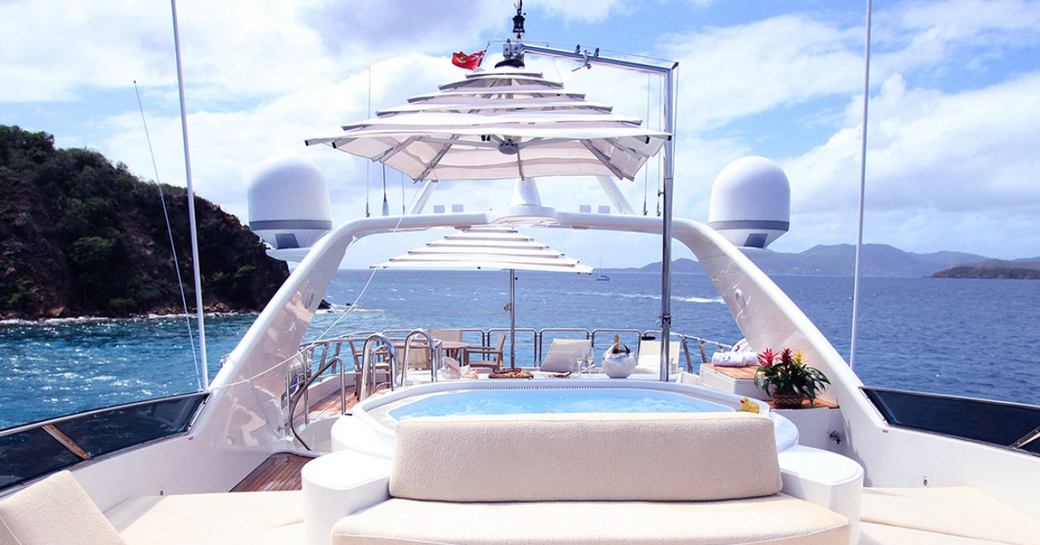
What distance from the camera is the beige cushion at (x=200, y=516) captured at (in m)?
3.02

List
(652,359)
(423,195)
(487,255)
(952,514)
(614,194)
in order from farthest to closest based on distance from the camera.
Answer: (652,359)
(614,194)
(423,195)
(487,255)
(952,514)

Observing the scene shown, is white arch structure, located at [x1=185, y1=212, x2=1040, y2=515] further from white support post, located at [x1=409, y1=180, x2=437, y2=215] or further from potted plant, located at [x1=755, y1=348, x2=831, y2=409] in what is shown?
white support post, located at [x1=409, y1=180, x2=437, y2=215]

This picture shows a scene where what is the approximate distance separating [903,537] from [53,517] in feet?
11.6

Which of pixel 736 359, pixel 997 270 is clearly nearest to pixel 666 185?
pixel 736 359

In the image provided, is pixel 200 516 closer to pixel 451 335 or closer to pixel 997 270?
pixel 451 335

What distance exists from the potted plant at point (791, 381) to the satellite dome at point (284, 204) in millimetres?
4727

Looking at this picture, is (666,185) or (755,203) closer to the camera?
(666,185)

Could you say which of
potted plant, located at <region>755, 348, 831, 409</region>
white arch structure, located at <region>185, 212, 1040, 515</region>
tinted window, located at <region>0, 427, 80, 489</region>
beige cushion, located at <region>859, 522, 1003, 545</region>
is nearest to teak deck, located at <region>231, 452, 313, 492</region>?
white arch structure, located at <region>185, 212, 1040, 515</region>

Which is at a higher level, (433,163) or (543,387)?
(433,163)

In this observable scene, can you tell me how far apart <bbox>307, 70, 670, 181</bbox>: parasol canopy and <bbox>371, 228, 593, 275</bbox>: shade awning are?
0.75m

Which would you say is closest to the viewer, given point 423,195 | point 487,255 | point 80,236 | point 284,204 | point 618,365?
point 618,365

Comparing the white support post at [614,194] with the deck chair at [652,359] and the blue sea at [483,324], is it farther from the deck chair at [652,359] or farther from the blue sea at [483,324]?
the deck chair at [652,359]

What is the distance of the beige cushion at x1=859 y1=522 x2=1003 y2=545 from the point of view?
3018mm

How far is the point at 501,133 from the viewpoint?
4020 mm
